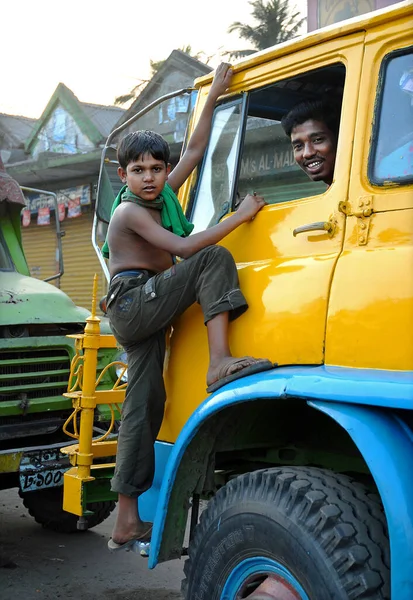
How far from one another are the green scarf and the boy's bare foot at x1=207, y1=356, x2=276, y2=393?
0.64 m

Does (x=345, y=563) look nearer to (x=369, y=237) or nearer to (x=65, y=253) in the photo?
(x=369, y=237)

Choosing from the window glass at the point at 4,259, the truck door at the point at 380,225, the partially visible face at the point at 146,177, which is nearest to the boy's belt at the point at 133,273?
the partially visible face at the point at 146,177

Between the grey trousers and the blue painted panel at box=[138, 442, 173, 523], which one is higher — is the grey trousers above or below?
above

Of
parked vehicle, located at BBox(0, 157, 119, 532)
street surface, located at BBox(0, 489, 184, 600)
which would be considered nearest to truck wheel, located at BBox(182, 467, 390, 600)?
street surface, located at BBox(0, 489, 184, 600)

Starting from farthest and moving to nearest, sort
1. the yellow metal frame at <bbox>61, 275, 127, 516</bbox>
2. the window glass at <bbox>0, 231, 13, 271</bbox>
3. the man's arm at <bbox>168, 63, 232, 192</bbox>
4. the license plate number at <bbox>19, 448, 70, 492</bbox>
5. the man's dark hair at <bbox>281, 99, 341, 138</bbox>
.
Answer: the window glass at <bbox>0, 231, 13, 271</bbox>
the license plate number at <bbox>19, 448, 70, 492</bbox>
the yellow metal frame at <bbox>61, 275, 127, 516</bbox>
the man's arm at <bbox>168, 63, 232, 192</bbox>
the man's dark hair at <bbox>281, 99, 341, 138</bbox>

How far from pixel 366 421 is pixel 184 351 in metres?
1.05

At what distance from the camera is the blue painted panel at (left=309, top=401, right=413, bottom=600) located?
181 cm

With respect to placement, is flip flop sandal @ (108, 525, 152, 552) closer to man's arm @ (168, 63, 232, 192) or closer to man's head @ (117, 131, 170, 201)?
man's head @ (117, 131, 170, 201)

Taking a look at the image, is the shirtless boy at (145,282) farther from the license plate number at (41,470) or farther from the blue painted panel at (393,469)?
the license plate number at (41,470)

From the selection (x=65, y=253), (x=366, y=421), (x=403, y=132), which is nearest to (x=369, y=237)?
(x=403, y=132)

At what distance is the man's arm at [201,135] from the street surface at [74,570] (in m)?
2.36

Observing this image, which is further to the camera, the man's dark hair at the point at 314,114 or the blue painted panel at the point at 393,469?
the man's dark hair at the point at 314,114

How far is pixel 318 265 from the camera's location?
7.62ft

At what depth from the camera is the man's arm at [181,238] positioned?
8.86 feet
